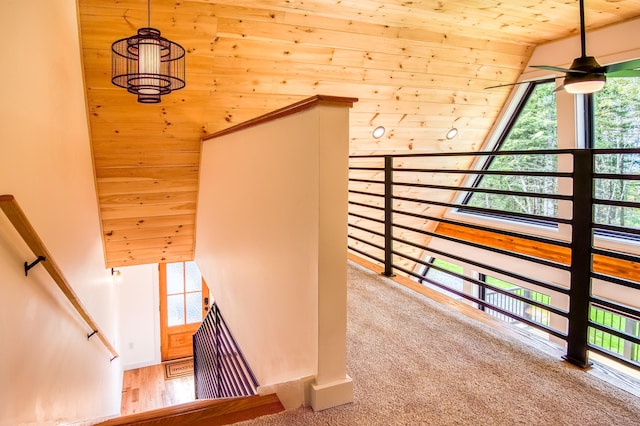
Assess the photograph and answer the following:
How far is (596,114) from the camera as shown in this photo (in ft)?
14.3

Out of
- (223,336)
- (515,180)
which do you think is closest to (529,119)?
(515,180)

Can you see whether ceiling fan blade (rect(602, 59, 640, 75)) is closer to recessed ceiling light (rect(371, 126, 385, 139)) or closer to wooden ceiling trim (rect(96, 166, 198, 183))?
recessed ceiling light (rect(371, 126, 385, 139))

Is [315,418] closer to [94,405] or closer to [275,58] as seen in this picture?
[94,405]

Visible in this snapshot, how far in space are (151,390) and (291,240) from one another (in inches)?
234

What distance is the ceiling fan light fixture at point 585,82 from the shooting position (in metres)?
2.64

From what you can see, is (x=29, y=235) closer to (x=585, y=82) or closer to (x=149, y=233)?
(x=585, y=82)

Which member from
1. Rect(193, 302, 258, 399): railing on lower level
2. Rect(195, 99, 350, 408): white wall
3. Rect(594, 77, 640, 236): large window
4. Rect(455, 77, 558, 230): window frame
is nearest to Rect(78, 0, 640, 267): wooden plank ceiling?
Rect(455, 77, 558, 230): window frame

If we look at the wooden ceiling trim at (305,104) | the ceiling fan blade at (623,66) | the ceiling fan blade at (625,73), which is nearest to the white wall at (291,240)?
the wooden ceiling trim at (305,104)

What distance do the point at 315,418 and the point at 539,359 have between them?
1.21 meters

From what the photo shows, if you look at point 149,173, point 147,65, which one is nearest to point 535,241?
point 147,65

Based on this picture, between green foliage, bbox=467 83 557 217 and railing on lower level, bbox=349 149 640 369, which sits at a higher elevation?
green foliage, bbox=467 83 557 217

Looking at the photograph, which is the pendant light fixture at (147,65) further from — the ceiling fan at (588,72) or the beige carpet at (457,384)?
the ceiling fan at (588,72)

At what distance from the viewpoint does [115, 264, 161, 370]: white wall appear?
7.18 m

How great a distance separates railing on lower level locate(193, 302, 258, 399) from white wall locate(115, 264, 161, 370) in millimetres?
1544
